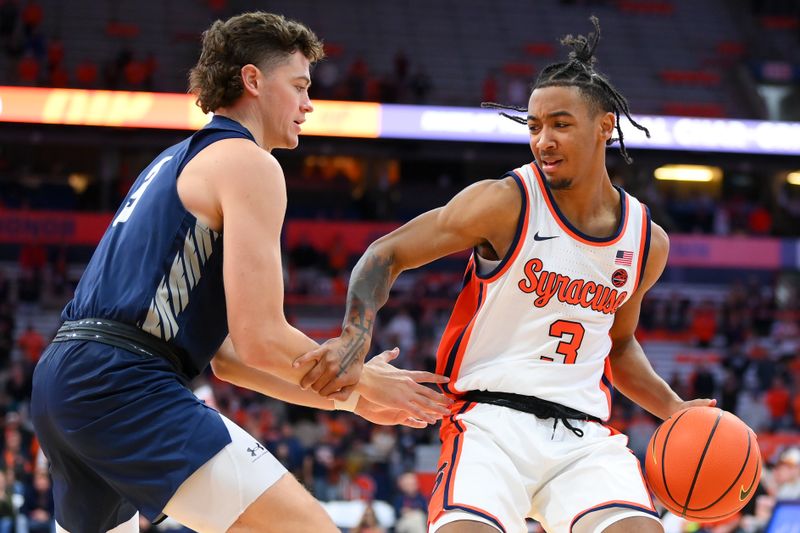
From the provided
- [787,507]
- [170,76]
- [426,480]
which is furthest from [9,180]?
[787,507]

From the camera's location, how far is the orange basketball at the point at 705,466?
12.3 ft

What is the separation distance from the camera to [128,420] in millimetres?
2998

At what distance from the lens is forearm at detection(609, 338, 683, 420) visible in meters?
4.21

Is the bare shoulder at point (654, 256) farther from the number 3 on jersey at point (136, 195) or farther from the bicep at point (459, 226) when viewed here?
the number 3 on jersey at point (136, 195)

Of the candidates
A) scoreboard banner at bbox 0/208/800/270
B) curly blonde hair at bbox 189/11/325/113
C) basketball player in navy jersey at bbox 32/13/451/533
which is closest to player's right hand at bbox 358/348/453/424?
basketball player in navy jersey at bbox 32/13/451/533

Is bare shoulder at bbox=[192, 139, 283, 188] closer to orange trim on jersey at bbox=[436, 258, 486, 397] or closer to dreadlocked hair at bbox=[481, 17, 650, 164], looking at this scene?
orange trim on jersey at bbox=[436, 258, 486, 397]

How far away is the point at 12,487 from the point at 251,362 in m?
7.66

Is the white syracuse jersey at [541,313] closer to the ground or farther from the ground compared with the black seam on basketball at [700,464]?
farther from the ground

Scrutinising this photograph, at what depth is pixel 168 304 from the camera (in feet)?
10.2

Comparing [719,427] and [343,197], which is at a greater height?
[343,197]

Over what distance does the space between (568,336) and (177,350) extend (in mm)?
1475

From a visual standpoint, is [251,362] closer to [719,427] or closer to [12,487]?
[719,427]

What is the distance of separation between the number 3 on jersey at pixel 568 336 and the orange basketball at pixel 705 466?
0.48m

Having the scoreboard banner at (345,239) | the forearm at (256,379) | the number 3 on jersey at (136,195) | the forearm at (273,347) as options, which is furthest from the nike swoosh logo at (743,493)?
the scoreboard banner at (345,239)
